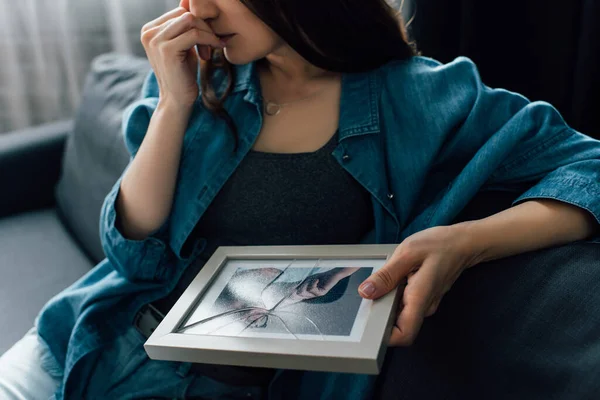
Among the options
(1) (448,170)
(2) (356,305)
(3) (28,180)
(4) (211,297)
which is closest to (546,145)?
(1) (448,170)

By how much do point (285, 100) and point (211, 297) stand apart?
407mm

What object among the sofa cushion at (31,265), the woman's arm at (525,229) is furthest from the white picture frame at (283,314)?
the sofa cushion at (31,265)

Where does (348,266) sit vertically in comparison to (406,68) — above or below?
below

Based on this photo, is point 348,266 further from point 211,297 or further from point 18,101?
point 18,101

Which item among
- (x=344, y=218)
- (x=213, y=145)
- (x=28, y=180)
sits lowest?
(x=28, y=180)

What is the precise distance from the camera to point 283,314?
68 cm

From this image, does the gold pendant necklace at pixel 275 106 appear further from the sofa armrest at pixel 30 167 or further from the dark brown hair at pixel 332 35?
the sofa armrest at pixel 30 167

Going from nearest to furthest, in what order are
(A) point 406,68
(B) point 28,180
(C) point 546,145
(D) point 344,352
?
1. (D) point 344,352
2. (C) point 546,145
3. (A) point 406,68
4. (B) point 28,180

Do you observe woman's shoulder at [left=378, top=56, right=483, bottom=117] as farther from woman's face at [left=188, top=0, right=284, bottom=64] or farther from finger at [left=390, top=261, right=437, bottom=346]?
finger at [left=390, top=261, right=437, bottom=346]

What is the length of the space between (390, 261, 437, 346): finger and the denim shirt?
19 cm

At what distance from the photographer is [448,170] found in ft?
3.22

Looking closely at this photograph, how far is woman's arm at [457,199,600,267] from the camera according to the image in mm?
815

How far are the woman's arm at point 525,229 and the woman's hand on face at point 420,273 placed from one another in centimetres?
2

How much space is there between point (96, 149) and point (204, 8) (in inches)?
28.5
